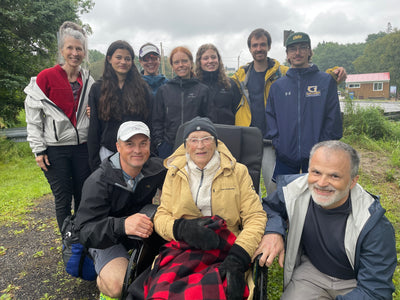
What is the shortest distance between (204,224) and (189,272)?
0.32m

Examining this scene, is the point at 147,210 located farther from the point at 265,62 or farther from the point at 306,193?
the point at 265,62

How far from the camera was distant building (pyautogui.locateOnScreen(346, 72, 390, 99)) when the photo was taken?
45.7 metres

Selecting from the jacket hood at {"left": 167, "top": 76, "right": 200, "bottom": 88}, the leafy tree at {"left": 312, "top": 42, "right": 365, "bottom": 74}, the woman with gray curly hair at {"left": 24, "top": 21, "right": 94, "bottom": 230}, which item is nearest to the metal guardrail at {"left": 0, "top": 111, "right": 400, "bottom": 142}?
the woman with gray curly hair at {"left": 24, "top": 21, "right": 94, "bottom": 230}

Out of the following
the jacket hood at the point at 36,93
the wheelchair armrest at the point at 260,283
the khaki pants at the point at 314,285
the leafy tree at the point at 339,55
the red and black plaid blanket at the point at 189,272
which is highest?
the leafy tree at the point at 339,55

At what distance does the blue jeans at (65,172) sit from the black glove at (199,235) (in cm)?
175

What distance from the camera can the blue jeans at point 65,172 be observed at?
3.04 m

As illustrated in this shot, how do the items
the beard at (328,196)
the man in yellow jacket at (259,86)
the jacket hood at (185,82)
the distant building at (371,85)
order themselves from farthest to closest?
the distant building at (371,85)
the man in yellow jacket at (259,86)
the jacket hood at (185,82)
the beard at (328,196)

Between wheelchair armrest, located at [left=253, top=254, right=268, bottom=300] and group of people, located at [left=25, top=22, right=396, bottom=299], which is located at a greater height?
group of people, located at [left=25, top=22, right=396, bottom=299]

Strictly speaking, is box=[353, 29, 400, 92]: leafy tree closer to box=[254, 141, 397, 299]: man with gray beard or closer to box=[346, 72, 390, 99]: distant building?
box=[346, 72, 390, 99]: distant building

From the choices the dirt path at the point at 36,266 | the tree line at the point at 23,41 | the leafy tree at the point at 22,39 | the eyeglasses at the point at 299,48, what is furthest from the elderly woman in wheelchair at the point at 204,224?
the leafy tree at the point at 22,39

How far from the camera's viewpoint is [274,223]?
2.15 m

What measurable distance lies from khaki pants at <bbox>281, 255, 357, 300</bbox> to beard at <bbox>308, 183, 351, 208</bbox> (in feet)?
1.78

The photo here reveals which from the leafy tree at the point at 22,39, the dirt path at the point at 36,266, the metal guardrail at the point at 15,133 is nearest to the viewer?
the dirt path at the point at 36,266

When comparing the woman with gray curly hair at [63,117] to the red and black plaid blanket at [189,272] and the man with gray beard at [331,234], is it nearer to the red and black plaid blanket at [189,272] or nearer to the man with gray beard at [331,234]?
the red and black plaid blanket at [189,272]
